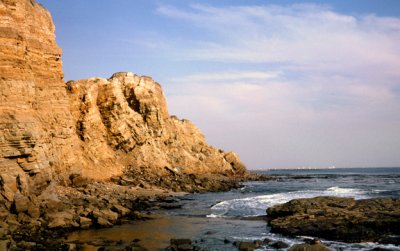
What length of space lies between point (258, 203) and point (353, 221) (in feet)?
44.6

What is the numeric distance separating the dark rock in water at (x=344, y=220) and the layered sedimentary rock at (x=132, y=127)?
2897 cm

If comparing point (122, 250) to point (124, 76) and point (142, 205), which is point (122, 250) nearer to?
point (142, 205)

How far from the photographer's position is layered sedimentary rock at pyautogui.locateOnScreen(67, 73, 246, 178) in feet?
149

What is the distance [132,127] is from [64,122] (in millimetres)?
17982

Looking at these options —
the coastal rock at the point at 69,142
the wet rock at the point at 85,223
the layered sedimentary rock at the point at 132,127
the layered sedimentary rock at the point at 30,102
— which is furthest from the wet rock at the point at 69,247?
the layered sedimentary rock at the point at 132,127

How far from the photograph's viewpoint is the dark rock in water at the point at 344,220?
60.2ft

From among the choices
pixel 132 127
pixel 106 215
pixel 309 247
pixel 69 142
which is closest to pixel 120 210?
pixel 106 215

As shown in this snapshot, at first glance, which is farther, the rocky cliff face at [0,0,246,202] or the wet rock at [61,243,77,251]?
the rocky cliff face at [0,0,246,202]

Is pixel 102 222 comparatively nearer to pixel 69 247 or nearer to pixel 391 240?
pixel 69 247

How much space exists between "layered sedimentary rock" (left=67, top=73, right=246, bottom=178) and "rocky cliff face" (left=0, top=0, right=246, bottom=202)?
128 millimetres

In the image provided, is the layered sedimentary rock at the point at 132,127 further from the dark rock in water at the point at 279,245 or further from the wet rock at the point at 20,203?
the dark rock in water at the point at 279,245

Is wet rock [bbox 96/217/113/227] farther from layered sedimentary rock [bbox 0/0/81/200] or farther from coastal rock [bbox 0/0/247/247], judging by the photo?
layered sedimentary rock [bbox 0/0/81/200]

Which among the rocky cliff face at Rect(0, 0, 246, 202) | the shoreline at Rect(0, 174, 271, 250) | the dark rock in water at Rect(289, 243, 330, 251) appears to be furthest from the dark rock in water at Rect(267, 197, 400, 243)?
the rocky cliff face at Rect(0, 0, 246, 202)

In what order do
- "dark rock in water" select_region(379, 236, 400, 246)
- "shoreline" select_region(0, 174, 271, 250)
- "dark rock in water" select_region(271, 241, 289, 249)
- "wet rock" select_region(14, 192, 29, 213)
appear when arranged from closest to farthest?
1. "dark rock in water" select_region(379, 236, 400, 246)
2. "dark rock in water" select_region(271, 241, 289, 249)
3. "shoreline" select_region(0, 174, 271, 250)
4. "wet rock" select_region(14, 192, 29, 213)
